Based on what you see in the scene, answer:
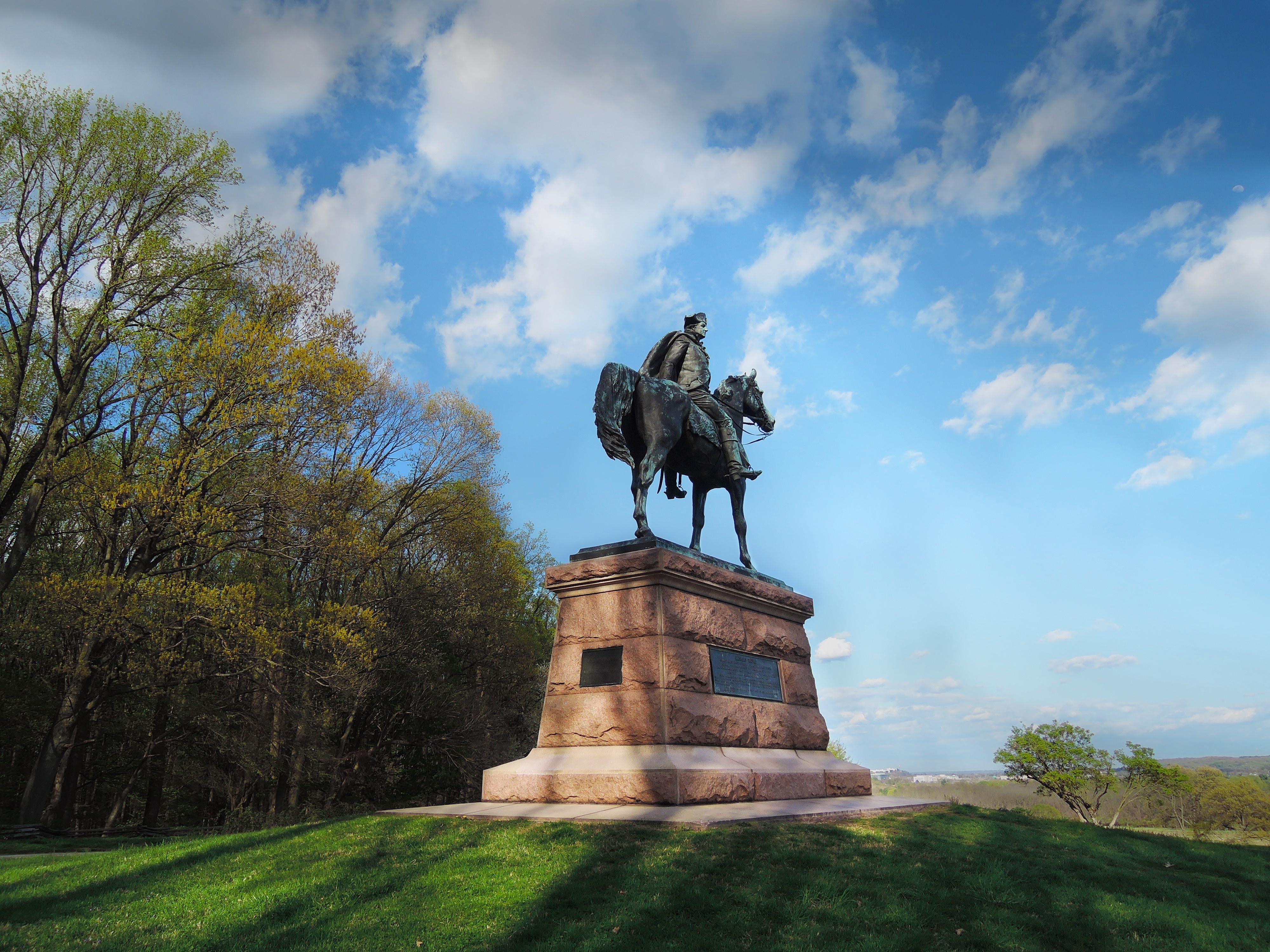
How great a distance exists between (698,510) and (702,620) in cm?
240

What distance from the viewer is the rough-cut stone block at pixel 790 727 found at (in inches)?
361

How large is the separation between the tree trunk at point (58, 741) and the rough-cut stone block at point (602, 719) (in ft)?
33.3

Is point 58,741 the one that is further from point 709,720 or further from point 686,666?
point 709,720

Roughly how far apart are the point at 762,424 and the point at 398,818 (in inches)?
297

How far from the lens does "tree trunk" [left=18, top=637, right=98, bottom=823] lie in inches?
537

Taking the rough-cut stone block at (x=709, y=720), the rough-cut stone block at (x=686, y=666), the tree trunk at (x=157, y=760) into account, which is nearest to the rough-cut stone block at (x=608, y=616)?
the rough-cut stone block at (x=686, y=666)

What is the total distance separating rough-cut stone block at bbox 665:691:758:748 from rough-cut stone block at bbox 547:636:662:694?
306mm

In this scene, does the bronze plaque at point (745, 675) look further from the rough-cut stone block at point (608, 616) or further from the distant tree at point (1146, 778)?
the distant tree at point (1146, 778)

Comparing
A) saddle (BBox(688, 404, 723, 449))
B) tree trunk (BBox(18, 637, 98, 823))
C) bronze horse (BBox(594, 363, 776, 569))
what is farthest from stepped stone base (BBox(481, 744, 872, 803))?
tree trunk (BBox(18, 637, 98, 823))

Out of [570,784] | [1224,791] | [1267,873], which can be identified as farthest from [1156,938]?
[1224,791]

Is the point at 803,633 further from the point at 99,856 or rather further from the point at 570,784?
the point at 99,856

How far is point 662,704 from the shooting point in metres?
7.96

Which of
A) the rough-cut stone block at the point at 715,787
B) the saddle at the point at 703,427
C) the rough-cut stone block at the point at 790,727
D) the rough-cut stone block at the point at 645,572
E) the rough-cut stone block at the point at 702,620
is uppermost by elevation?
the saddle at the point at 703,427

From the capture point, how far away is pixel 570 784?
7773 millimetres
